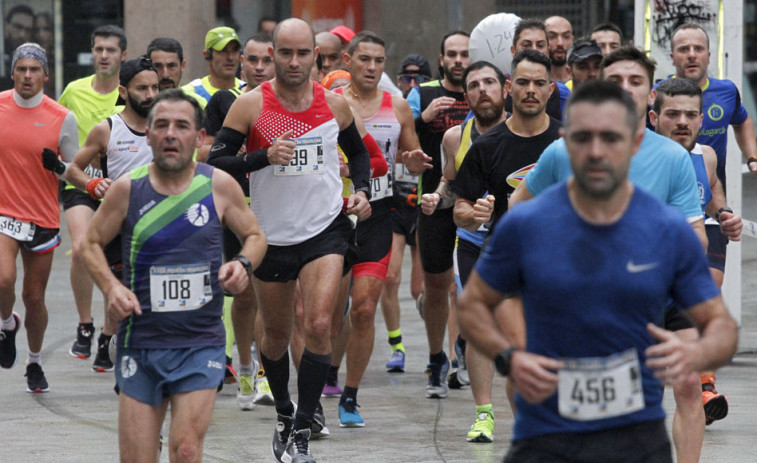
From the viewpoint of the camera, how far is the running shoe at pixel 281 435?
7.12 metres

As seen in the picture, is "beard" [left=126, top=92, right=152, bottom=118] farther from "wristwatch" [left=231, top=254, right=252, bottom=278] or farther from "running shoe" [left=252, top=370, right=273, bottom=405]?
"wristwatch" [left=231, top=254, right=252, bottom=278]

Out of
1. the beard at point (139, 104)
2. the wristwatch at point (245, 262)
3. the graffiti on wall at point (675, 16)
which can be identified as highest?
the graffiti on wall at point (675, 16)

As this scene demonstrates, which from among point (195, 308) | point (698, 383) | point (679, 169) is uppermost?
point (679, 169)

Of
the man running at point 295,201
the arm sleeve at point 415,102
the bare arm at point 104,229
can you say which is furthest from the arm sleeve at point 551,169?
the arm sleeve at point 415,102

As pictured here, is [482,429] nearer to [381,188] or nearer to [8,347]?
[381,188]

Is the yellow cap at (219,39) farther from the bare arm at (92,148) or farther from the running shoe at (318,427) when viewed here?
the running shoe at (318,427)

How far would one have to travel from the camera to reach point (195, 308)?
18.1 feet

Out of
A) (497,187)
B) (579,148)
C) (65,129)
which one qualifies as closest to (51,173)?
(65,129)

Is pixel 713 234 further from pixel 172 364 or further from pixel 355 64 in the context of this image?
pixel 172 364

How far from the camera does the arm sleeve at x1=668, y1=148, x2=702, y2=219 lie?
566 cm

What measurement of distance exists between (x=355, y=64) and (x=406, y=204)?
155cm

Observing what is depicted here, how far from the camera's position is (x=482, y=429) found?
7523 mm

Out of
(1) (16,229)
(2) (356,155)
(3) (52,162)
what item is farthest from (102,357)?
(2) (356,155)

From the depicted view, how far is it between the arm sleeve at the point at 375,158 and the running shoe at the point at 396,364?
201cm
